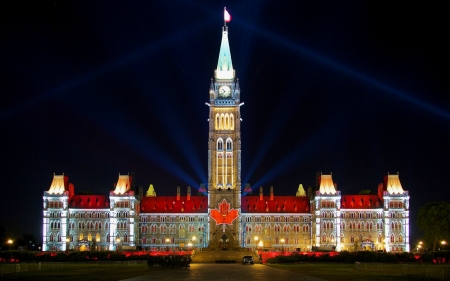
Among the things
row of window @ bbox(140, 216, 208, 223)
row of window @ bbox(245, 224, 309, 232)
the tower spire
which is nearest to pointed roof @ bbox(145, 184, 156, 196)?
row of window @ bbox(140, 216, 208, 223)

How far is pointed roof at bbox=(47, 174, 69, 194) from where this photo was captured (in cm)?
16150

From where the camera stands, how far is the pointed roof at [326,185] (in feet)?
526

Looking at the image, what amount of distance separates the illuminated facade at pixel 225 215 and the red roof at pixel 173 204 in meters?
0.23

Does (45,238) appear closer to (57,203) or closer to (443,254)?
(57,203)

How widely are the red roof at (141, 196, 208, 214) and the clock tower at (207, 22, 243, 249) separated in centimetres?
772

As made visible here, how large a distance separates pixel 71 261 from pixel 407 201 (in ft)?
284

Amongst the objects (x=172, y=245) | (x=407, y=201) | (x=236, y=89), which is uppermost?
(x=236, y=89)

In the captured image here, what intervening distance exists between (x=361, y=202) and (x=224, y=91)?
39.8m

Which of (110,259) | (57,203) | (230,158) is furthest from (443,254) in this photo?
(57,203)

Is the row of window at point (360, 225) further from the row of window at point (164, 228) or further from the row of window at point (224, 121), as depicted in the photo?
the row of window at point (224, 121)

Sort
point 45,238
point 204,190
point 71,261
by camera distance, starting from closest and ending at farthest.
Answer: point 71,261, point 45,238, point 204,190

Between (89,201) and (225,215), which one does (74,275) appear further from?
(89,201)

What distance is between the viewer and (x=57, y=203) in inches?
6294

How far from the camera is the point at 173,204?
167875mm
